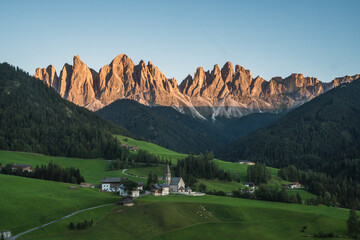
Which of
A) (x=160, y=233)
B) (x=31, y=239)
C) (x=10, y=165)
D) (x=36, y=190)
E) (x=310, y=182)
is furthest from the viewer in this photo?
(x=310, y=182)

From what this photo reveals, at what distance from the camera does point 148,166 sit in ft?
643

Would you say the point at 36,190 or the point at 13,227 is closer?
the point at 13,227

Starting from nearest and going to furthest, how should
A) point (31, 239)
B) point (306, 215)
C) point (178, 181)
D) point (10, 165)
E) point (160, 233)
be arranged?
point (31, 239) → point (160, 233) → point (306, 215) → point (178, 181) → point (10, 165)

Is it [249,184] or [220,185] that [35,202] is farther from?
[249,184]

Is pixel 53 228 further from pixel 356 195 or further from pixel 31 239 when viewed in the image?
pixel 356 195

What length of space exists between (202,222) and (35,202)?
41835 millimetres

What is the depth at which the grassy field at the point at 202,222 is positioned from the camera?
270ft

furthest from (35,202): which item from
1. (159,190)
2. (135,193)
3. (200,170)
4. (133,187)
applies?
(200,170)

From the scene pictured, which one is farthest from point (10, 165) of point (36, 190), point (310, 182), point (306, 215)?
point (310, 182)

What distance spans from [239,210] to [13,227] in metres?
54.0

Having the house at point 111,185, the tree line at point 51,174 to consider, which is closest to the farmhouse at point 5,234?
the house at point 111,185

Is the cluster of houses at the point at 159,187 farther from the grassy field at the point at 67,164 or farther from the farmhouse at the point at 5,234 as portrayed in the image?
the farmhouse at the point at 5,234

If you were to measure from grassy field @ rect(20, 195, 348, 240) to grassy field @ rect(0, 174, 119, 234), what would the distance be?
6.35m

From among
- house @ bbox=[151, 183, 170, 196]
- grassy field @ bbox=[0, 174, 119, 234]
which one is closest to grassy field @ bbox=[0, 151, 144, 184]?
house @ bbox=[151, 183, 170, 196]
